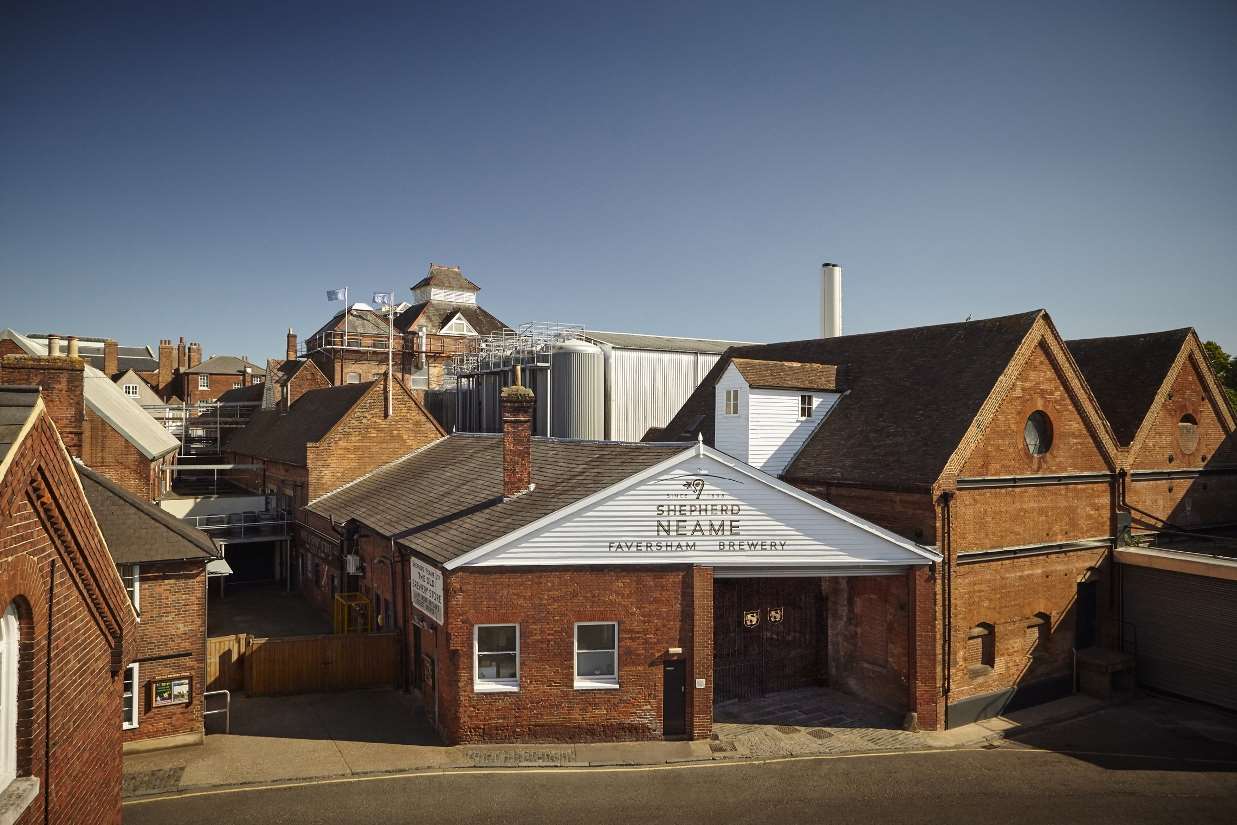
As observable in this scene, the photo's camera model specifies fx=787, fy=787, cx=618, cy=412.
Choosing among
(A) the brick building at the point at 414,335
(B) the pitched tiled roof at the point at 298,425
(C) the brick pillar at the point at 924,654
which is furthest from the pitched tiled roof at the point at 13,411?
(A) the brick building at the point at 414,335

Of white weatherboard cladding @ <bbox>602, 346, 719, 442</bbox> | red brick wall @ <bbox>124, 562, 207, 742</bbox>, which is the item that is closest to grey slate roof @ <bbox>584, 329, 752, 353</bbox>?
white weatherboard cladding @ <bbox>602, 346, 719, 442</bbox>

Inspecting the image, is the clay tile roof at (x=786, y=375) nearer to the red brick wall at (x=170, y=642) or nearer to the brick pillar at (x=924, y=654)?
the brick pillar at (x=924, y=654)

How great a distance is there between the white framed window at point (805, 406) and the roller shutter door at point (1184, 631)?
9379mm

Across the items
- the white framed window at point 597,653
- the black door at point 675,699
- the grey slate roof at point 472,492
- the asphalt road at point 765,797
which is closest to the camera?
the asphalt road at point 765,797

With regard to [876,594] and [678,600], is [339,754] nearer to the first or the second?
[678,600]

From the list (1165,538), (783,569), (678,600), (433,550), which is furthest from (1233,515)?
(433,550)

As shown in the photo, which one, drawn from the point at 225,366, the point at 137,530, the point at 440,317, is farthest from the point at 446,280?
the point at 137,530

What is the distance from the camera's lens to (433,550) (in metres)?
17.0

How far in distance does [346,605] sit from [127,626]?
1442 cm

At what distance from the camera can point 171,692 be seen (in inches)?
652

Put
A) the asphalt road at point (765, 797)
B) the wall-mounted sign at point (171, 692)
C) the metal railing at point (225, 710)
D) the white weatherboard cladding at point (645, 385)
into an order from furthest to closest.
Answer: the white weatherboard cladding at point (645, 385) → the metal railing at point (225, 710) → the wall-mounted sign at point (171, 692) → the asphalt road at point (765, 797)

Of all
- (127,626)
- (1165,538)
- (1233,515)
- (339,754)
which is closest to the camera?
(127,626)

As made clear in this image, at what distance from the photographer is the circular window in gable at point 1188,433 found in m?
23.3

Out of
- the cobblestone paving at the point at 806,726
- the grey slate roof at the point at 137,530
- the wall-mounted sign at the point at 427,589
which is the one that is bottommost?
the cobblestone paving at the point at 806,726
